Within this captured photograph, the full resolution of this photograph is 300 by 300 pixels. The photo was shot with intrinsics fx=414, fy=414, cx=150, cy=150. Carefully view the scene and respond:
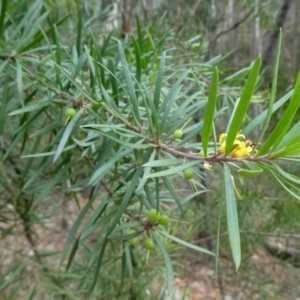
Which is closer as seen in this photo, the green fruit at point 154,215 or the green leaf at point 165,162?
the green leaf at point 165,162

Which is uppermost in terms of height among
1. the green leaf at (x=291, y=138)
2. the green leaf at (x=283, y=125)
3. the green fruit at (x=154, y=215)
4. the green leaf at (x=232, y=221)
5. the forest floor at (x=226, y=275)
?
the green leaf at (x=283, y=125)

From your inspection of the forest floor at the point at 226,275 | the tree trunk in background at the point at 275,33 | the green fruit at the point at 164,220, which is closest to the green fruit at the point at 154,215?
the green fruit at the point at 164,220

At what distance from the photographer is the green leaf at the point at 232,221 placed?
0.27m

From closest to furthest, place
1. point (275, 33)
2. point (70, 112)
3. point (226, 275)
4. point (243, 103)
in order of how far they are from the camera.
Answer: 1. point (243, 103)
2. point (70, 112)
3. point (226, 275)
4. point (275, 33)

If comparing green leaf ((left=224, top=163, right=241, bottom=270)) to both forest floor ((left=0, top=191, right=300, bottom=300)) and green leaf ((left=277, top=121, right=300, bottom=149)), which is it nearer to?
green leaf ((left=277, top=121, right=300, bottom=149))

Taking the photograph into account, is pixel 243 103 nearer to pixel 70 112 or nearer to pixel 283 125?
pixel 283 125

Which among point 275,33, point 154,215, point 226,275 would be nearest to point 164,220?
point 154,215

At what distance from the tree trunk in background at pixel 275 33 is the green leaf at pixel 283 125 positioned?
130 centimetres

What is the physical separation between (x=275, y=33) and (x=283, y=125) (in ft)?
5.02

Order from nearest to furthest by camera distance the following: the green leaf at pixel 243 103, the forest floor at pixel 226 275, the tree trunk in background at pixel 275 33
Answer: the green leaf at pixel 243 103
the forest floor at pixel 226 275
the tree trunk in background at pixel 275 33

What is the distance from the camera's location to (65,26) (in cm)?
84

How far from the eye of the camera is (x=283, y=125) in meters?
0.29

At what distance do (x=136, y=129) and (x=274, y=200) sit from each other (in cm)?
72

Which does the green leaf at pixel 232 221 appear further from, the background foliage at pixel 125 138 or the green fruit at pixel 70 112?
the green fruit at pixel 70 112
